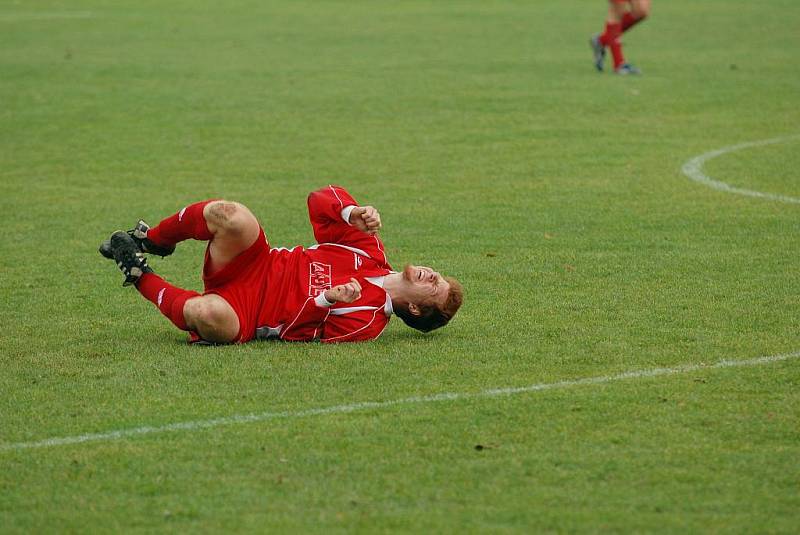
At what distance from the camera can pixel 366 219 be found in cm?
762

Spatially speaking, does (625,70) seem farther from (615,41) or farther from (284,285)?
(284,285)

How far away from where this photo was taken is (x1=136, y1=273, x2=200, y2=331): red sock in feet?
24.1

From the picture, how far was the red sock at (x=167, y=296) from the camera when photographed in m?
7.34

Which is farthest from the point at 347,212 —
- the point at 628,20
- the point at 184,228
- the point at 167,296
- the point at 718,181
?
the point at 628,20

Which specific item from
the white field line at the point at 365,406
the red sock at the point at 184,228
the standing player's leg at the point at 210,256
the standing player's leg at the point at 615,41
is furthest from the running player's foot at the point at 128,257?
the standing player's leg at the point at 615,41

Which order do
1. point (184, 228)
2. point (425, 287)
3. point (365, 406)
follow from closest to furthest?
point (365, 406) → point (425, 287) → point (184, 228)

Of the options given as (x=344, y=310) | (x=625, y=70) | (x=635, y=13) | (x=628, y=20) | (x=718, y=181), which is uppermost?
(x=344, y=310)

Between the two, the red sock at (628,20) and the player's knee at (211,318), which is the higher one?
the player's knee at (211,318)

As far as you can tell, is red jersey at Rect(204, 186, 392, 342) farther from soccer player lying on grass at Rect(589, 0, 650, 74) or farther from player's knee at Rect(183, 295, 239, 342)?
soccer player lying on grass at Rect(589, 0, 650, 74)

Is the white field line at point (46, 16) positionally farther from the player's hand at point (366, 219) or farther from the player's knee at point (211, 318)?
the player's knee at point (211, 318)

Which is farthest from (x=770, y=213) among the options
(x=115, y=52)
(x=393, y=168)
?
(x=115, y=52)

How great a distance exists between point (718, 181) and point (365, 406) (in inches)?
282

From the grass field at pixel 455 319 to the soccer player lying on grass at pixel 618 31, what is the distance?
492 millimetres

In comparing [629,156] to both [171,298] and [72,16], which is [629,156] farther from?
[72,16]
